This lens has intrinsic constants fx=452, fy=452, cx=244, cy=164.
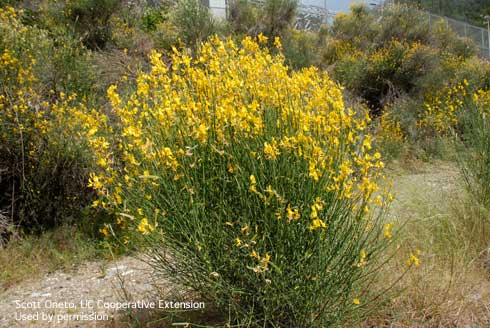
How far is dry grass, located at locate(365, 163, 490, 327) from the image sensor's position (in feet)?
7.91

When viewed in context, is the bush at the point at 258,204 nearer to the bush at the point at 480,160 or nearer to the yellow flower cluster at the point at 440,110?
the bush at the point at 480,160

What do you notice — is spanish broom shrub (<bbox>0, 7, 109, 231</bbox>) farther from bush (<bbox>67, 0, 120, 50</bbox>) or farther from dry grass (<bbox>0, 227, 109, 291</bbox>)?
bush (<bbox>67, 0, 120, 50</bbox>)

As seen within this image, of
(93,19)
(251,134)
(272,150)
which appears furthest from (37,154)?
(93,19)

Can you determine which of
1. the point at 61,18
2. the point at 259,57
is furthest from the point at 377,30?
the point at 259,57

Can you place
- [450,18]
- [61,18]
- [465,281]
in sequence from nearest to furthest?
[465,281] < [61,18] < [450,18]

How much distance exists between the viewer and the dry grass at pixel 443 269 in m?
2.41

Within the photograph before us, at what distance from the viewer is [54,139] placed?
4.13 metres

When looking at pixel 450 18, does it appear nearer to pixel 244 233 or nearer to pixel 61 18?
pixel 61 18

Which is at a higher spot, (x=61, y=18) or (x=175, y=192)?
(x=61, y=18)

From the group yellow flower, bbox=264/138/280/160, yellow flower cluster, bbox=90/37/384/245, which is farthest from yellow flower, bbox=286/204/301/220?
yellow flower, bbox=264/138/280/160

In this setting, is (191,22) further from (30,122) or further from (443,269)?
(443,269)

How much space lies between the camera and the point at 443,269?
273cm

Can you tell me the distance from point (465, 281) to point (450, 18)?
20.2m

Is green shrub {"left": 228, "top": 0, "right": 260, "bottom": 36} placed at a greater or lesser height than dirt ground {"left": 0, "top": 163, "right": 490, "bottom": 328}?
greater
